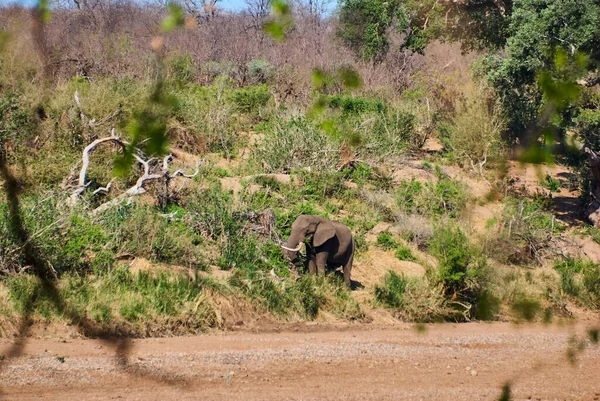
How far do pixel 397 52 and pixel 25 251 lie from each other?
19.6 m

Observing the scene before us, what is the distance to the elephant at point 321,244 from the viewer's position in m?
10.4

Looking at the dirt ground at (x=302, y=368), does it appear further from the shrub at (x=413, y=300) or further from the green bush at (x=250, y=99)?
the green bush at (x=250, y=99)

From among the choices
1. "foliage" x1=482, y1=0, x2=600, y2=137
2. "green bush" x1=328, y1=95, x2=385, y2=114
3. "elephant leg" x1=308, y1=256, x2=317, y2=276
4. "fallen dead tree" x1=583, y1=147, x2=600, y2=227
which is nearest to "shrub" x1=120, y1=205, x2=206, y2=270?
"elephant leg" x1=308, y1=256, x2=317, y2=276

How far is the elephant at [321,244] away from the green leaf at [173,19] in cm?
822

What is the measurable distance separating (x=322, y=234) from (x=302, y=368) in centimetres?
341

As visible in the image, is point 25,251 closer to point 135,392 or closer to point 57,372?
point 57,372

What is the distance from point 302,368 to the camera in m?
7.15

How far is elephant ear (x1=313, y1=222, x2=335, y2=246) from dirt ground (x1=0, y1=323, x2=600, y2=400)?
169 centimetres

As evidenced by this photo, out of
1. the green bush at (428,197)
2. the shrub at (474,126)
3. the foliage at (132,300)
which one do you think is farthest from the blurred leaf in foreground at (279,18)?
the shrub at (474,126)

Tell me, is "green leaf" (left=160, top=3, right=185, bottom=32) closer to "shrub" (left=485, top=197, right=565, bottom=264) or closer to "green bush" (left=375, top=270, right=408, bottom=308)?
"green bush" (left=375, top=270, right=408, bottom=308)

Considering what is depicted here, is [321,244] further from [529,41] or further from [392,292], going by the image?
[529,41]

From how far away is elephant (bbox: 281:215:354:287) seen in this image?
34.1ft

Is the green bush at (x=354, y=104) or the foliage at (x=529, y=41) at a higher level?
the foliage at (x=529, y=41)

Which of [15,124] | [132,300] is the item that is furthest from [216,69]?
[132,300]
